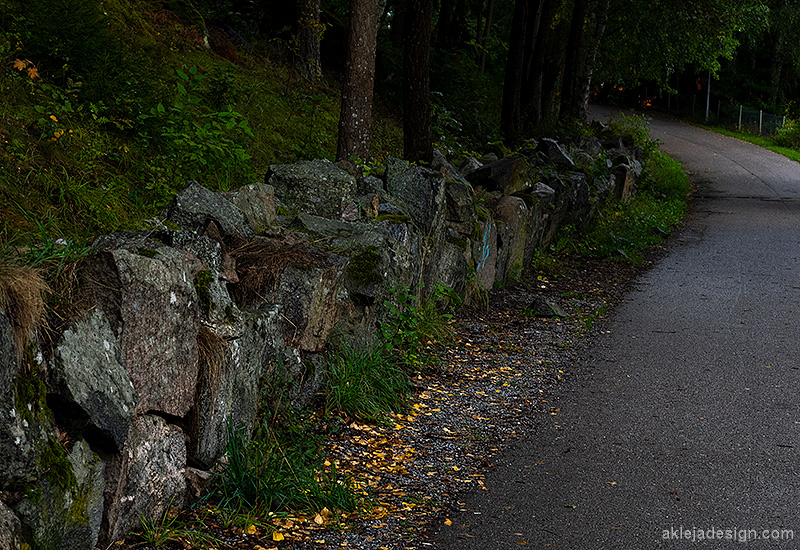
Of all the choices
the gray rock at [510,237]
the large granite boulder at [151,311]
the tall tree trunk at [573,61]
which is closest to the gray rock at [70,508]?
the large granite boulder at [151,311]

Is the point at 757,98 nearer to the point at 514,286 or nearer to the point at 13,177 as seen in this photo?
the point at 514,286

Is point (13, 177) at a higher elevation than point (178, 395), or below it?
higher

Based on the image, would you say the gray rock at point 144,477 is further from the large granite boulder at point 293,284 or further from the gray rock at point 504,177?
the gray rock at point 504,177

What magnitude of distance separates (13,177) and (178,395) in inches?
115

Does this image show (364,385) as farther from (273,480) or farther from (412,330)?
(273,480)

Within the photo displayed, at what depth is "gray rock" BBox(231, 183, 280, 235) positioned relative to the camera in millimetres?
5844

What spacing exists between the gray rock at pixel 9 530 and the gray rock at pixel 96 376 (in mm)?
554

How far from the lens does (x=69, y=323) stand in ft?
11.3

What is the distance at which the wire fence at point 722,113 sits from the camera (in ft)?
133

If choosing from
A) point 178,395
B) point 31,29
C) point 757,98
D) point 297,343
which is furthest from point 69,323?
point 757,98

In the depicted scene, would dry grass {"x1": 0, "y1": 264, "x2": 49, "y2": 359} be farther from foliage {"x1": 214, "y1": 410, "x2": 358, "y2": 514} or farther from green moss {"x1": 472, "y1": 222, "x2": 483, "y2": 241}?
green moss {"x1": 472, "y1": 222, "x2": 483, "y2": 241}

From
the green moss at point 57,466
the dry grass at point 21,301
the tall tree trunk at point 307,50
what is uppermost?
the tall tree trunk at point 307,50

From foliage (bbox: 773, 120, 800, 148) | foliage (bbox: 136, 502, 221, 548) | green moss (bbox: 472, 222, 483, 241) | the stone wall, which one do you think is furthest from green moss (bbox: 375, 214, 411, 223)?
foliage (bbox: 773, 120, 800, 148)

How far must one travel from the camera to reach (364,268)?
21.4 ft
